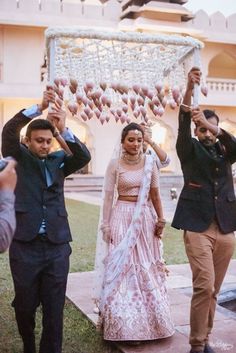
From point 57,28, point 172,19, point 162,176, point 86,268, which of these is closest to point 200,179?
point 57,28

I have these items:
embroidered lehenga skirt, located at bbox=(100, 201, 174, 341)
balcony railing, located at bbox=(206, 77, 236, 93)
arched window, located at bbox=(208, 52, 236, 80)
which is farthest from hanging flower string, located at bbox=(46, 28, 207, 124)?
arched window, located at bbox=(208, 52, 236, 80)

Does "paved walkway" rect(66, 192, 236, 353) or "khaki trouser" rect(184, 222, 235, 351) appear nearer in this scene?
"khaki trouser" rect(184, 222, 235, 351)

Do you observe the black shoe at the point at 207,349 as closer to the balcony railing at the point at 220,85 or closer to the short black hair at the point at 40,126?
the short black hair at the point at 40,126

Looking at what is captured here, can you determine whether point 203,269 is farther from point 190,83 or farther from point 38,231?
point 190,83

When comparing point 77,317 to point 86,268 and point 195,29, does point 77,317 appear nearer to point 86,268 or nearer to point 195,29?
point 86,268

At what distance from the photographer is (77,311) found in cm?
507

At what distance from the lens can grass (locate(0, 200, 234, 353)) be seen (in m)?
4.17

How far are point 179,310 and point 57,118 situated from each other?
2.34 metres

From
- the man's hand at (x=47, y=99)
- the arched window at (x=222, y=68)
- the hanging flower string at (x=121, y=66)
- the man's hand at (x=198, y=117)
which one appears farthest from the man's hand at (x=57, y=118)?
the arched window at (x=222, y=68)

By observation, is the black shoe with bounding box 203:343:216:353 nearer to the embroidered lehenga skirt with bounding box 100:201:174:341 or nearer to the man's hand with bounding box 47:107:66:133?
the embroidered lehenga skirt with bounding box 100:201:174:341

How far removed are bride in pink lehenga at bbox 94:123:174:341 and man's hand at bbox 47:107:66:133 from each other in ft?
2.36

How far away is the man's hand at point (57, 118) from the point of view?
12.1 ft

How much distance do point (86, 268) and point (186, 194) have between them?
11.2 ft

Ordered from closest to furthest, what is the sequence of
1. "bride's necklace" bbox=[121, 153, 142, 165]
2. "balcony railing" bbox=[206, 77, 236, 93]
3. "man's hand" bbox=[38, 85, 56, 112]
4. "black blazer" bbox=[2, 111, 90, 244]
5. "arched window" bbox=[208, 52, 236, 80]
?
"black blazer" bbox=[2, 111, 90, 244] → "man's hand" bbox=[38, 85, 56, 112] → "bride's necklace" bbox=[121, 153, 142, 165] → "balcony railing" bbox=[206, 77, 236, 93] → "arched window" bbox=[208, 52, 236, 80]
